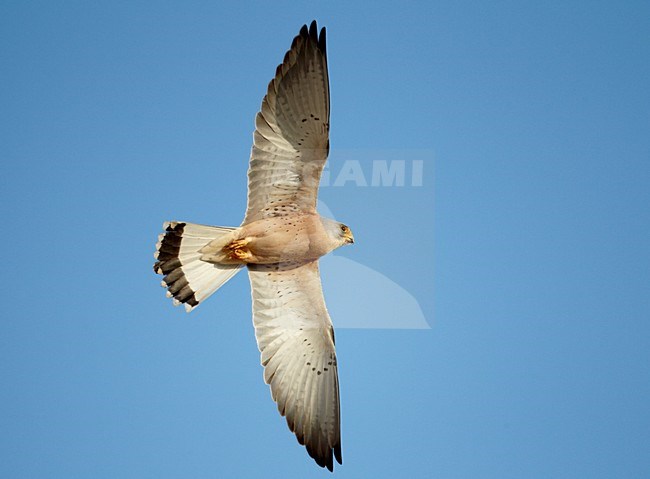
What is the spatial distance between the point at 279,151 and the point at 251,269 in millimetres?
1230

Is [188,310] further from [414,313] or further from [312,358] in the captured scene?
[414,313]

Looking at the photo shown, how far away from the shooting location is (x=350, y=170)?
666 cm

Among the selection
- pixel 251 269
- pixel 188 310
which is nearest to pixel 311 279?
pixel 251 269

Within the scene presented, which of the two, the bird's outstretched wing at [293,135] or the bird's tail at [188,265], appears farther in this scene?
the bird's tail at [188,265]

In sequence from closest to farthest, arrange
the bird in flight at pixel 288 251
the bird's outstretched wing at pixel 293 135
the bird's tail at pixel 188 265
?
the bird's outstretched wing at pixel 293 135
the bird in flight at pixel 288 251
the bird's tail at pixel 188 265

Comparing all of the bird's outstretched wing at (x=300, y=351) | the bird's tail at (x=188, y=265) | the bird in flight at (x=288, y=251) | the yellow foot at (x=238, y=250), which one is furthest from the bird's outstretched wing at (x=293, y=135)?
the bird's outstretched wing at (x=300, y=351)

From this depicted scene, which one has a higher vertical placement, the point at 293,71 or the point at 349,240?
the point at 293,71

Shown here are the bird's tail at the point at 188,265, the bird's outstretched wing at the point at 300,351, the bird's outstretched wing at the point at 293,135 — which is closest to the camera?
the bird's outstretched wing at the point at 293,135

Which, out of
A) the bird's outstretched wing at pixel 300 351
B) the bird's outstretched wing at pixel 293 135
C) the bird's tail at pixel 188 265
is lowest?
the bird's outstretched wing at pixel 300 351

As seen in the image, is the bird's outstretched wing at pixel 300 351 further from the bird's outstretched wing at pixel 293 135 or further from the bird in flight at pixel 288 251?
the bird's outstretched wing at pixel 293 135

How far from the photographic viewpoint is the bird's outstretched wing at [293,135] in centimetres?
617

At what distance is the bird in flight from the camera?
627cm

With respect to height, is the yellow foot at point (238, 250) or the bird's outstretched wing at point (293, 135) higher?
the bird's outstretched wing at point (293, 135)

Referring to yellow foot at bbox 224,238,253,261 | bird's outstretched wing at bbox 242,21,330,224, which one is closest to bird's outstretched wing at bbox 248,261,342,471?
yellow foot at bbox 224,238,253,261
